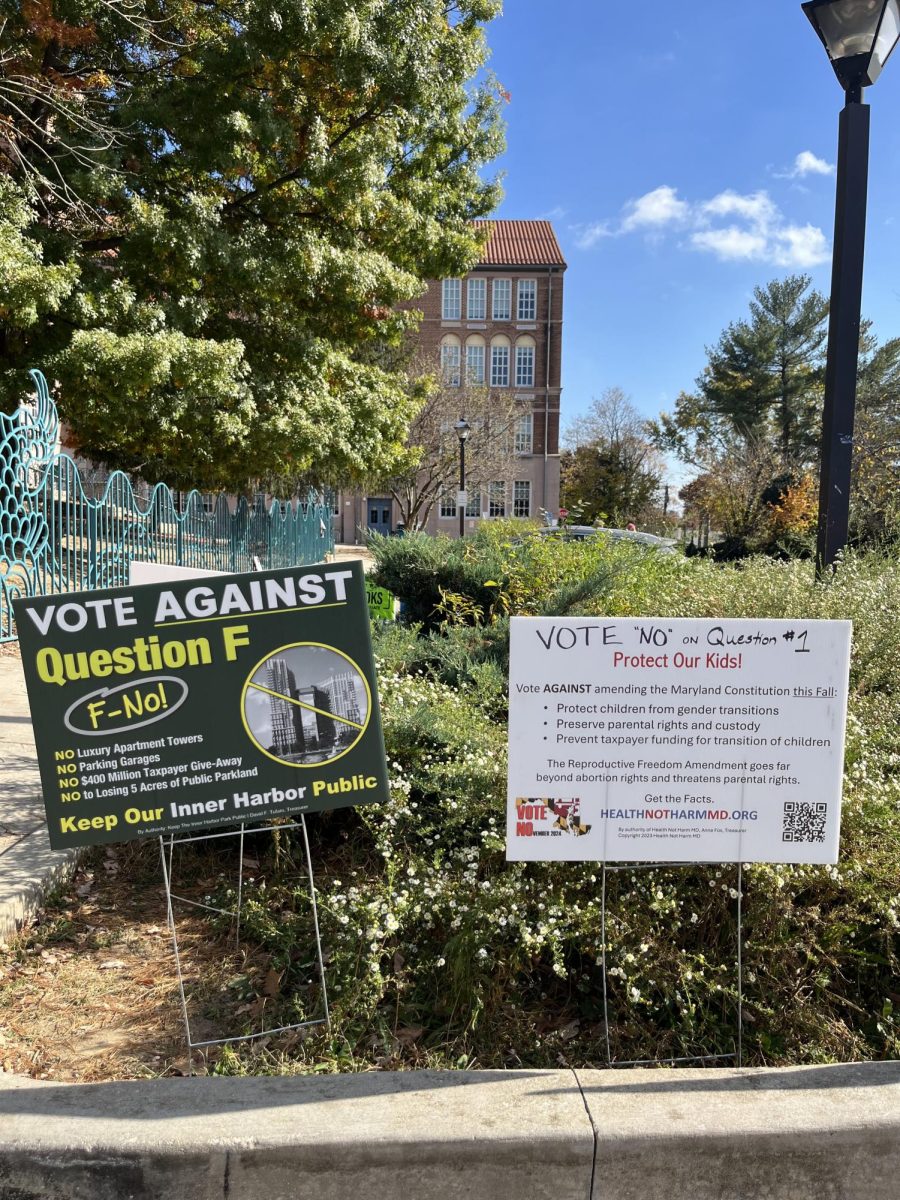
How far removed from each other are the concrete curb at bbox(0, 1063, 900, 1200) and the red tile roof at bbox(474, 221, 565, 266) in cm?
5394

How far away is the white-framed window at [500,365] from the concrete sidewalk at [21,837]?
49941 millimetres

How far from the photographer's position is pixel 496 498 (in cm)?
4706

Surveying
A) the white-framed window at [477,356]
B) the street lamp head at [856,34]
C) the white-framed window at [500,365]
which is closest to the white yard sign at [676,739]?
the street lamp head at [856,34]

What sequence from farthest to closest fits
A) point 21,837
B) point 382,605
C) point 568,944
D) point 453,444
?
1. point 453,444
2. point 382,605
3. point 21,837
4. point 568,944

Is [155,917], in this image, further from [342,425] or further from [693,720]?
[342,425]

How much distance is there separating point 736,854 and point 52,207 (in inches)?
548

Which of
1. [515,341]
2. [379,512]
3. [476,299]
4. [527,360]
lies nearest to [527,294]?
[515,341]

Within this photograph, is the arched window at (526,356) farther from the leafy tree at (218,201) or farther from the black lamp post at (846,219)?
the black lamp post at (846,219)

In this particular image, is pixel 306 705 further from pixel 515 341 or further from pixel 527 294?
pixel 527 294

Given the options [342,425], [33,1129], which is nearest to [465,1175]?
[33,1129]

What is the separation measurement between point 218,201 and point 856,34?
31.9 feet

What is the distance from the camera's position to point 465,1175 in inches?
81.7

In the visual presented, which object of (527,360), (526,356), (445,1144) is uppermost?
→ (526,356)

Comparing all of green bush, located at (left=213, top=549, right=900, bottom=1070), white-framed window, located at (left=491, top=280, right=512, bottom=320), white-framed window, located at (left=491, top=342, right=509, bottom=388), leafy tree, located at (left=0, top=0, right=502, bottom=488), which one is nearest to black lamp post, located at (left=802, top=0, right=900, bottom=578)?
green bush, located at (left=213, top=549, right=900, bottom=1070)
